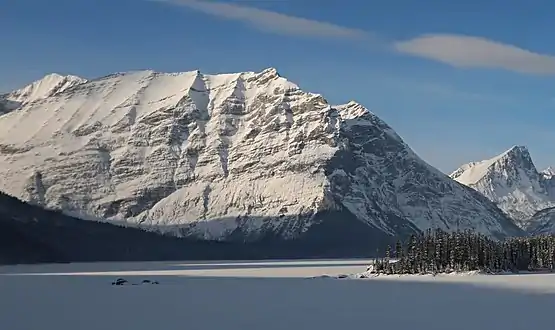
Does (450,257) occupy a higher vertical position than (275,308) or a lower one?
higher

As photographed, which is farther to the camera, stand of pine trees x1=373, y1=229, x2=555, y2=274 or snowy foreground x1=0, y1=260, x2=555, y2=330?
stand of pine trees x1=373, y1=229, x2=555, y2=274

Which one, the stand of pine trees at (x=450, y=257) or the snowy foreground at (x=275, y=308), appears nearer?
the snowy foreground at (x=275, y=308)

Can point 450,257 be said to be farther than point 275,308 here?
Yes

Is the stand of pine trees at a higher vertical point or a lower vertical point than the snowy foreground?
higher

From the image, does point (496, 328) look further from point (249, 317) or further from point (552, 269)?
point (552, 269)

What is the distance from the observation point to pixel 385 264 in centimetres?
16212

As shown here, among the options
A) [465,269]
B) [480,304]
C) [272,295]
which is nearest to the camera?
[480,304]

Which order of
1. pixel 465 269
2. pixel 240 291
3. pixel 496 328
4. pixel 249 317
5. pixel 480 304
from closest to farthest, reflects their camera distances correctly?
1. pixel 496 328
2. pixel 249 317
3. pixel 480 304
4. pixel 240 291
5. pixel 465 269

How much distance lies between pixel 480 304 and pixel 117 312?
1324 inches

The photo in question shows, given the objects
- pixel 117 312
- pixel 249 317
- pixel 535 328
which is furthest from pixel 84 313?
pixel 535 328

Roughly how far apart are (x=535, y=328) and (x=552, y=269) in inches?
5092

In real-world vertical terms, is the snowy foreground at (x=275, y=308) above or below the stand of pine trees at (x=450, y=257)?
below

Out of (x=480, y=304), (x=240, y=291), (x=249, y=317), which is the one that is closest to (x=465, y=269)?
(x=240, y=291)

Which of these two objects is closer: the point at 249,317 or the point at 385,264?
the point at 249,317
